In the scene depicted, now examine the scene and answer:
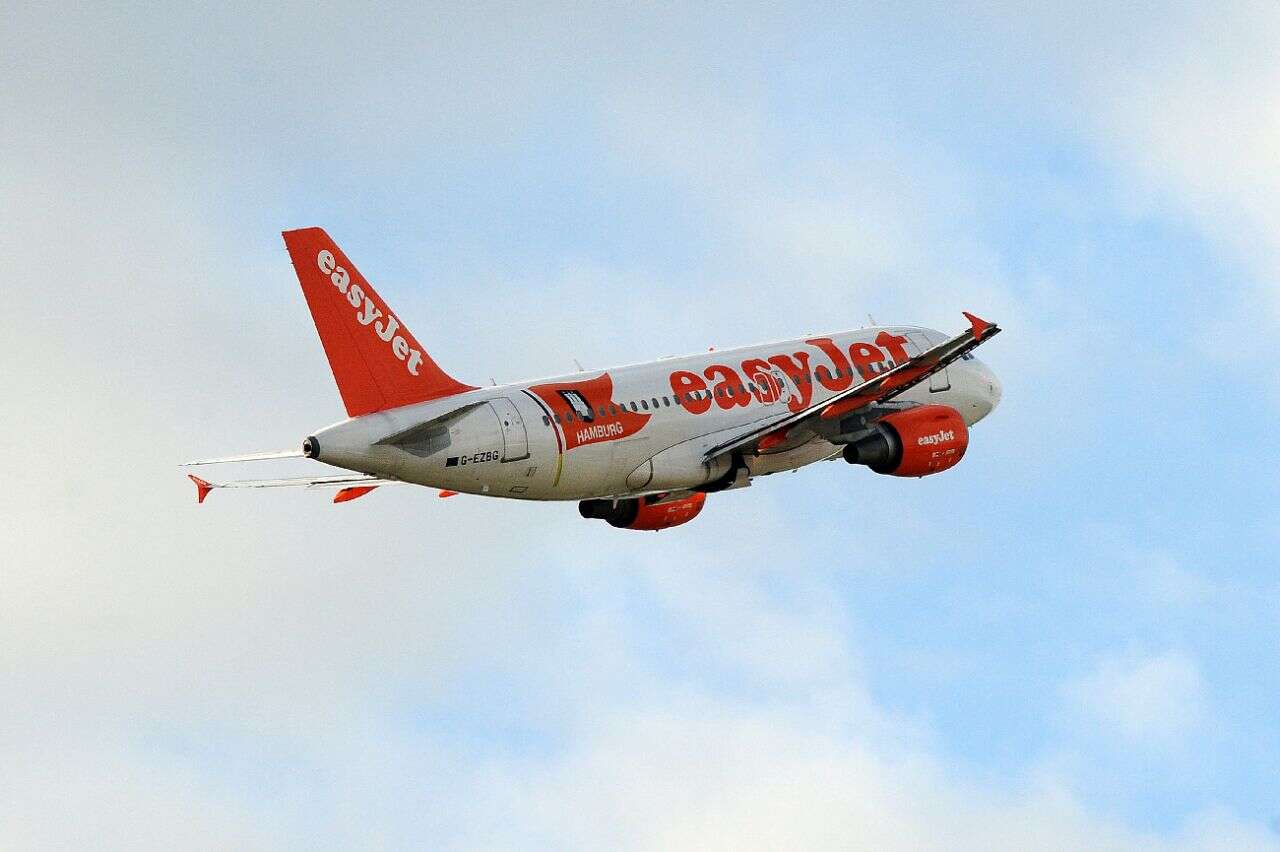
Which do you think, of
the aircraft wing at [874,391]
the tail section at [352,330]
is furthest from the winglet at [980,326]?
the tail section at [352,330]

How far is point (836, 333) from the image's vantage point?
279 feet

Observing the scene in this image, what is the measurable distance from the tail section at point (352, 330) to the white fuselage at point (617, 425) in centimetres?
61

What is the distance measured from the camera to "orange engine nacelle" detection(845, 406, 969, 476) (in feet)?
260

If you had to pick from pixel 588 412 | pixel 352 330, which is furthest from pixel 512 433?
pixel 352 330

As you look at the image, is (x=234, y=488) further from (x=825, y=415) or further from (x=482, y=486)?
(x=825, y=415)

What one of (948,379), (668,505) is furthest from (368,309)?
(948,379)

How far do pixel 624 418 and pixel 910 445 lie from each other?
872cm

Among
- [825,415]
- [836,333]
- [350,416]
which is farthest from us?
[836,333]

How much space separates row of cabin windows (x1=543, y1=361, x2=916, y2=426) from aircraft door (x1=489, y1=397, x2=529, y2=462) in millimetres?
872

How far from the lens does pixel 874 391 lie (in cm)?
7781

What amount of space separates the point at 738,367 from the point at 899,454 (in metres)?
5.65

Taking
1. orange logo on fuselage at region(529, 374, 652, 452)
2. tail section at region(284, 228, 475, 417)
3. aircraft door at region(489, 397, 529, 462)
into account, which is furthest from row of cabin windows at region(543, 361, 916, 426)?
tail section at region(284, 228, 475, 417)

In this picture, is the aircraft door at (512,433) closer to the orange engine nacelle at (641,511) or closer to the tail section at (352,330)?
the tail section at (352,330)

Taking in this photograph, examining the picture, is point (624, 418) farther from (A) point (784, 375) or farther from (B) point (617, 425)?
(A) point (784, 375)
